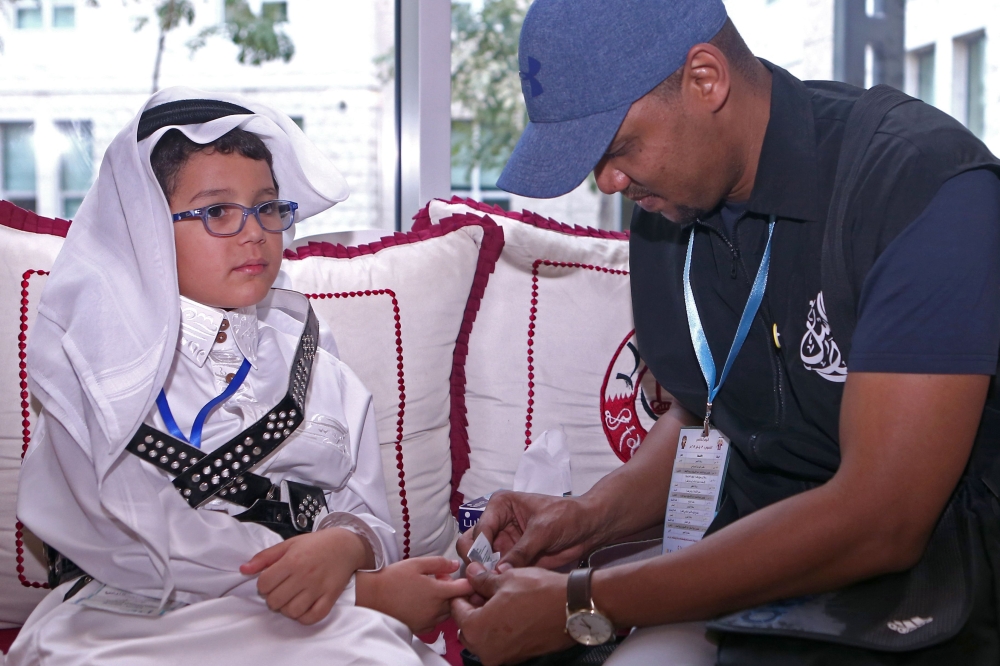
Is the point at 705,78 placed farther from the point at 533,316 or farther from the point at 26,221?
the point at 26,221

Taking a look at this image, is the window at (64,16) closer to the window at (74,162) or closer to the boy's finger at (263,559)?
the window at (74,162)

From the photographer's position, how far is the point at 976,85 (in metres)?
3.57

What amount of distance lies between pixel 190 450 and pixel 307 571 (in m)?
0.27

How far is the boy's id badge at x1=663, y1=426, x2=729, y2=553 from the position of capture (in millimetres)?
1572

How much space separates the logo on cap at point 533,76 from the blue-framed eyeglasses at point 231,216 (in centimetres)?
49

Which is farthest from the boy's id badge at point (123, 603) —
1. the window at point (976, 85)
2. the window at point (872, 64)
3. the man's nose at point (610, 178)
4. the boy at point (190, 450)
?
the window at point (976, 85)

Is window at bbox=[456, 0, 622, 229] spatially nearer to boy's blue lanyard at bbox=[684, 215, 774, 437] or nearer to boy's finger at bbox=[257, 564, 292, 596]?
boy's blue lanyard at bbox=[684, 215, 774, 437]

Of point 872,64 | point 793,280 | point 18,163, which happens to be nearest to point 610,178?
point 793,280

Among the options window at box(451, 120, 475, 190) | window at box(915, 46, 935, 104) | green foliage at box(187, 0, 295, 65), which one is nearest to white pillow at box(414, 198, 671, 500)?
green foliage at box(187, 0, 295, 65)

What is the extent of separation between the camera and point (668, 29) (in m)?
1.29

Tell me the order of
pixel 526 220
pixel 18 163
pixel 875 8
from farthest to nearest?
1. pixel 875 8
2. pixel 18 163
3. pixel 526 220

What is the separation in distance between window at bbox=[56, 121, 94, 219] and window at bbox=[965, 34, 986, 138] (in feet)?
11.0

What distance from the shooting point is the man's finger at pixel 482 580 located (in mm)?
1396

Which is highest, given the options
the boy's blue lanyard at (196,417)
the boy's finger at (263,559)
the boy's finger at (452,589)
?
the boy's blue lanyard at (196,417)
